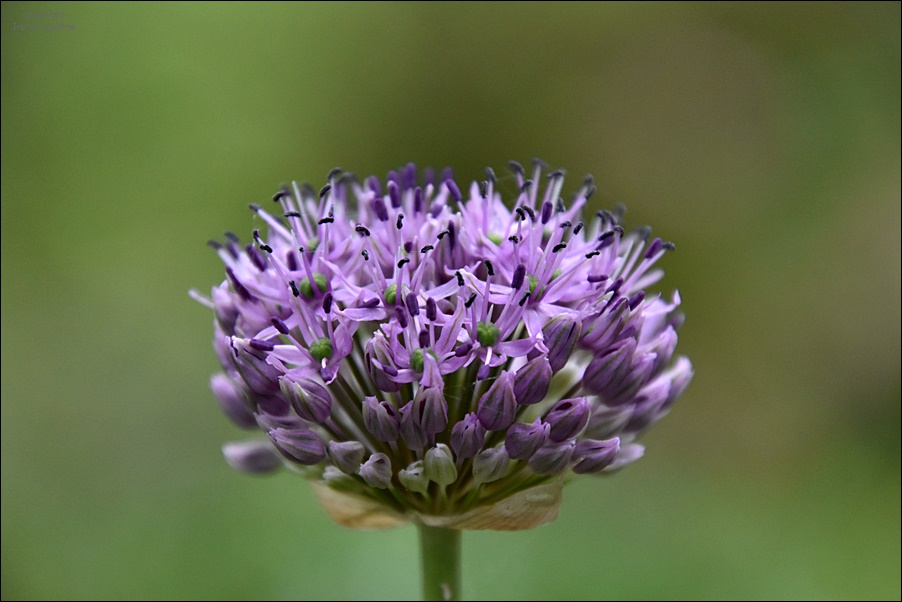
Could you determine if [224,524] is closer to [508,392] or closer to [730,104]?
[508,392]

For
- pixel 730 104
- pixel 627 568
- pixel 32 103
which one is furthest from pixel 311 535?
pixel 730 104

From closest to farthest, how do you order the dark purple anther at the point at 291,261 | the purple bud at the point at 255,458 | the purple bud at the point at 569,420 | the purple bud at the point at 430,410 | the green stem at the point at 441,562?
the purple bud at the point at 430,410 → the purple bud at the point at 569,420 → the dark purple anther at the point at 291,261 → the green stem at the point at 441,562 → the purple bud at the point at 255,458

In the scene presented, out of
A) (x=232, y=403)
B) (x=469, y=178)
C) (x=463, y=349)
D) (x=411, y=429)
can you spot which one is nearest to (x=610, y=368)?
(x=463, y=349)

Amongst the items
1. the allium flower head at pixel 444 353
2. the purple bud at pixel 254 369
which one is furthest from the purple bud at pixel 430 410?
the purple bud at pixel 254 369

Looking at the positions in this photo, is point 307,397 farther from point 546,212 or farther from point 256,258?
point 546,212

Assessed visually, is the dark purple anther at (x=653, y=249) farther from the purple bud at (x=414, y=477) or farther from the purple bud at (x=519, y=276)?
the purple bud at (x=414, y=477)

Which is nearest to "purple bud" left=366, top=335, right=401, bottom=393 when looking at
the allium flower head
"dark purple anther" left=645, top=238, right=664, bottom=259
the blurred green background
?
the allium flower head
